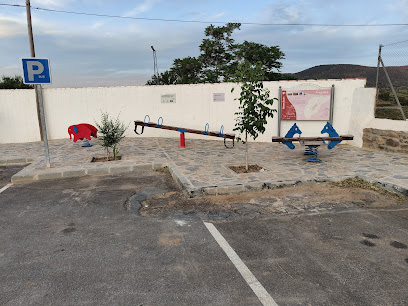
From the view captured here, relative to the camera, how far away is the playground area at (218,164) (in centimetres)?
603

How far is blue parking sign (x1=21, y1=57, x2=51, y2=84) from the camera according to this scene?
6.99 metres

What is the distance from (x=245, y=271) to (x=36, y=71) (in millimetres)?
6846

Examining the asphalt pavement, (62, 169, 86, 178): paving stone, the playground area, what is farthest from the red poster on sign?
(62, 169, 86, 178): paving stone

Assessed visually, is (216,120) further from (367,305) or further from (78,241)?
(367,305)

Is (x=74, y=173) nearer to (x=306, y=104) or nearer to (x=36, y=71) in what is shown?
(x=36, y=71)

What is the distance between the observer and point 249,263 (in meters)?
3.26

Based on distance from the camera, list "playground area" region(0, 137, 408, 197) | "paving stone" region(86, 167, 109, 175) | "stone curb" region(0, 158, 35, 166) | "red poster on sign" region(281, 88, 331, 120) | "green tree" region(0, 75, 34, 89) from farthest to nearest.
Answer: "green tree" region(0, 75, 34, 89) → "red poster on sign" region(281, 88, 331, 120) → "stone curb" region(0, 158, 35, 166) → "paving stone" region(86, 167, 109, 175) → "playground area" region(0, 137, 408, 197)

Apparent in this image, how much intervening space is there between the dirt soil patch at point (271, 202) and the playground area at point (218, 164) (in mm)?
257

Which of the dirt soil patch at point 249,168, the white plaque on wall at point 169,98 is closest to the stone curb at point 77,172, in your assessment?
the dirt soil patch at point 249,168

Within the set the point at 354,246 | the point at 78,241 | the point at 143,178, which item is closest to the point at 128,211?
the point at 78,241

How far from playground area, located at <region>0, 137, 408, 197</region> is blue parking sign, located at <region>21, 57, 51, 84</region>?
7.33 ft

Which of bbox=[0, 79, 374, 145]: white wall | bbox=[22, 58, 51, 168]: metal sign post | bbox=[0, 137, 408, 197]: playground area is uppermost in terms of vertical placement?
bbox=[22, 58, 51, 168]: metal sign post

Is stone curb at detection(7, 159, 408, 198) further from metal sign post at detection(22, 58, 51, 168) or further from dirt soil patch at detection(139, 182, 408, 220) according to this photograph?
metal sign post at detection(22, 58, 51, 168)

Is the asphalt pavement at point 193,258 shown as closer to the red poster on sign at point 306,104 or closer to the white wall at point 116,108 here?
the red poster on sign at point 306,104
